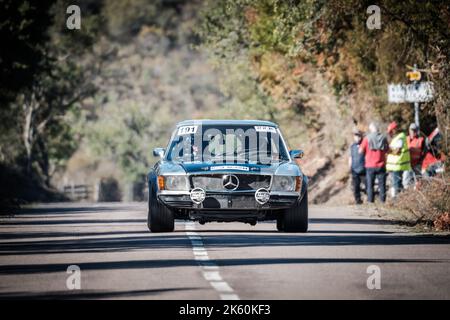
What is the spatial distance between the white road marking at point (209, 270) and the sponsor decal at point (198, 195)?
0.53 m

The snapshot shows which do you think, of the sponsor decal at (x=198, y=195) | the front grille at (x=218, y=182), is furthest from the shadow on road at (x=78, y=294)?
the front grille at (x=218, y=182)

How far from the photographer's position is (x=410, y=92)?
2822 centimetres

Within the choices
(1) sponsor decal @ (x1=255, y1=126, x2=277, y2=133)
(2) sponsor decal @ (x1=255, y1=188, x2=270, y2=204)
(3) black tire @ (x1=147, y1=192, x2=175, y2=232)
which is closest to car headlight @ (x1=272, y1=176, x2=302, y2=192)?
(2) sponsor decal @ (x1=255, y1=188, x2=270, y2=204)

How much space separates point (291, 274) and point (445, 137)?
11.8 metres

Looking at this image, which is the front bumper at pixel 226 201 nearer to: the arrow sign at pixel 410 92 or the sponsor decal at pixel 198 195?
the sponsor decal at pixel 198 195

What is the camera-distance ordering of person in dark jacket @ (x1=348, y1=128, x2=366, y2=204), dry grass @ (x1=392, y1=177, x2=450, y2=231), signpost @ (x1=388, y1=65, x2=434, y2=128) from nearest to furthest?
dry grass @ (x1=392, y1=177, x2=450, y2=231)
signpost @ (x1=388, y1=65, x2=434, y2=128)
person in dark jacket @ (x1=348, y1=128, x2=366, y2=204)

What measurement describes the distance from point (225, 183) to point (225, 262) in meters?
4.24

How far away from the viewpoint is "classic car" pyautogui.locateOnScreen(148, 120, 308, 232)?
1891 centimetres

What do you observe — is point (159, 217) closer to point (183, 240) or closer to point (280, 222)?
point (183, 240)

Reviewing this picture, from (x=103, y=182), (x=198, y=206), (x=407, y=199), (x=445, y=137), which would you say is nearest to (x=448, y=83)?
(x=445, y=137)

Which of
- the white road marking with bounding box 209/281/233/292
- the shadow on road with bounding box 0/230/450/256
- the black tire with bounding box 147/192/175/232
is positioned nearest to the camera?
the white road marking with bounding box 209/281/233/292

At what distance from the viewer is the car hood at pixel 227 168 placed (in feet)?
62.3

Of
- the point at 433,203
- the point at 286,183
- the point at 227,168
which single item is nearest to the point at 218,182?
the point at 227,168

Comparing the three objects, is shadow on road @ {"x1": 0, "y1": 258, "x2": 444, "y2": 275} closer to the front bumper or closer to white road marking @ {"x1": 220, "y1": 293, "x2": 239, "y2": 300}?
white road marking @ {"x1": 220, "y1": 293, "x2": 239, "y2": 300}
